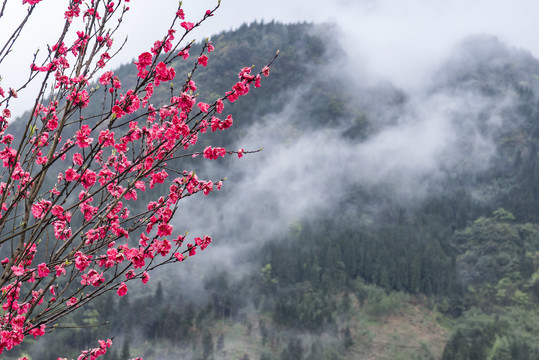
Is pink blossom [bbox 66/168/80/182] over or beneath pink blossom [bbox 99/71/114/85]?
beneath

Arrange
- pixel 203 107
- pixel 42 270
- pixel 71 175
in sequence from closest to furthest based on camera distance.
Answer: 1. pixel 42 270
2. pixel 71 175
3. pixel 203 107

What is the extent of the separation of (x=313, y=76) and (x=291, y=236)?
97.9 m

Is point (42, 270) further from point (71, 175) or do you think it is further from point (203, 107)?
point (203, 107)

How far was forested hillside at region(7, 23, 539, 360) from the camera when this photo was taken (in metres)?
63.6

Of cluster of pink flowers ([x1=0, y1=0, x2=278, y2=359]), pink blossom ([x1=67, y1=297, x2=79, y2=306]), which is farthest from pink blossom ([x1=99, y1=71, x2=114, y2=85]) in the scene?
pink blossom ([x1=67, y1=297, x2=79, y2=306])

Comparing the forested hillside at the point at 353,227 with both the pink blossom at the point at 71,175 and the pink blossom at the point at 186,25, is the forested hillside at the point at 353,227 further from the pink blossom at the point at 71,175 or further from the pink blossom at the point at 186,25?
the pink blossom at the point at 186,25

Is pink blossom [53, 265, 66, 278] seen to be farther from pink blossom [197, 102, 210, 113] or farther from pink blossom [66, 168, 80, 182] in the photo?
pink blossom [197, 102, 210, 113]

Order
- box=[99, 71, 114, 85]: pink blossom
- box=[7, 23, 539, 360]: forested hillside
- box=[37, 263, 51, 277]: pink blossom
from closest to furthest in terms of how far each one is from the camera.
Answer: box=[37, 263, 51, 277]: pink blossom, box=[99, 71, 114, 85]: pink blossom, box=[7, 23, 539, 360]: forested hillside

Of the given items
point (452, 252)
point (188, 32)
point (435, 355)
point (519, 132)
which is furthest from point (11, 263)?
point (519, 132)

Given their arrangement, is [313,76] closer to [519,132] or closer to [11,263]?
[519,132]

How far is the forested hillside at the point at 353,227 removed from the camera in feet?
209

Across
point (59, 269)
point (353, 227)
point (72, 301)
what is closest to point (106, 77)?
point (59, 269)

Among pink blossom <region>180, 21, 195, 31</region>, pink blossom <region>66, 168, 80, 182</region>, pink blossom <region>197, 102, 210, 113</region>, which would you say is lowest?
pink blossom <region>66, 168, 80, 182</region>

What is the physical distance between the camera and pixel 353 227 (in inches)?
4360
